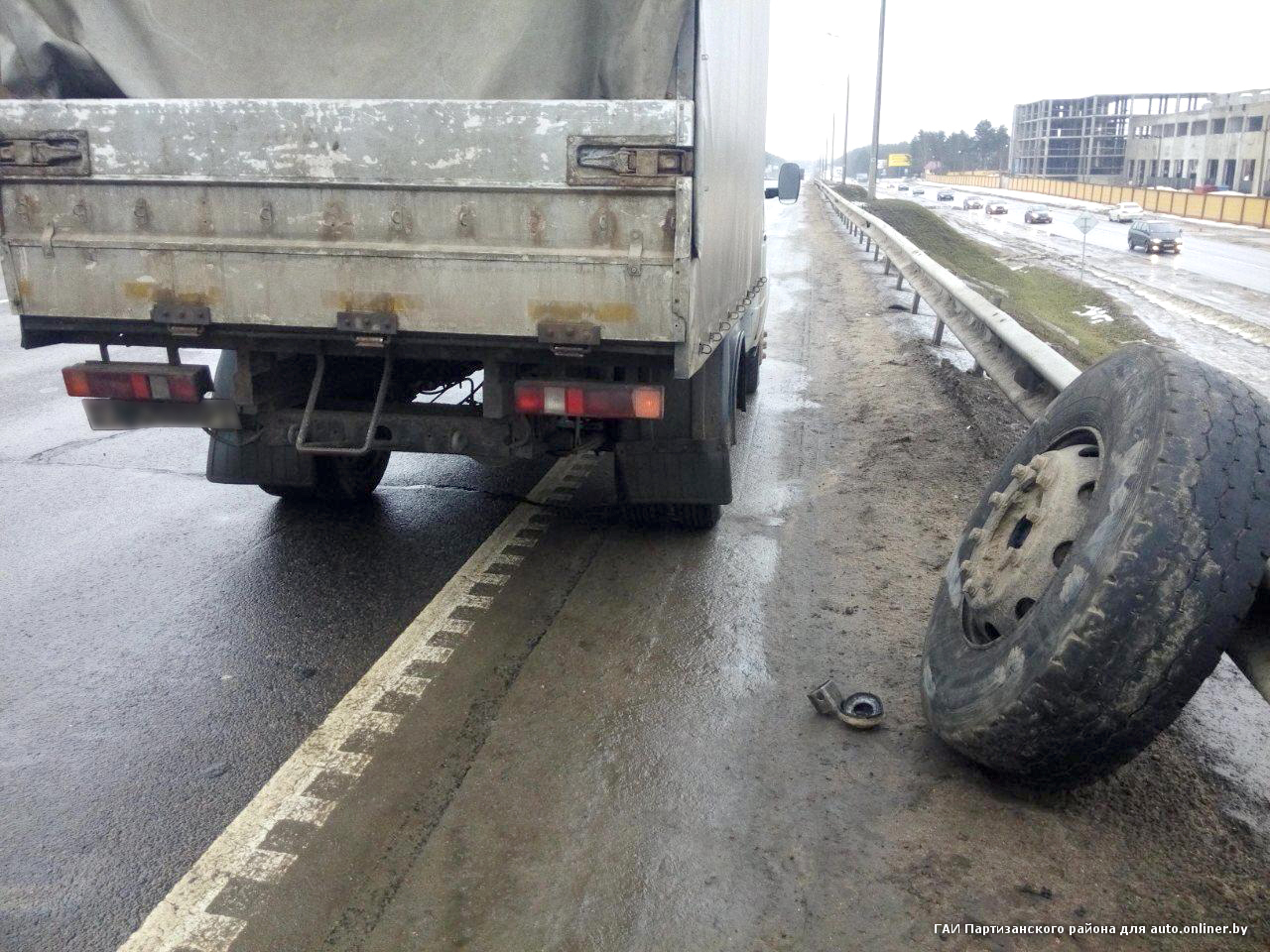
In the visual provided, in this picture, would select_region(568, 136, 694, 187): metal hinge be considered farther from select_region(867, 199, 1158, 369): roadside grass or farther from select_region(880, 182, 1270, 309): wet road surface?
select_region(880, 182, 1270, 309): wet road surface

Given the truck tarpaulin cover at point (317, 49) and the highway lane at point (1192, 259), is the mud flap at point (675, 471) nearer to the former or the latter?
the truck tarpaulin cover at point (317, 49)

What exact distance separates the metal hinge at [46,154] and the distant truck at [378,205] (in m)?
0.01

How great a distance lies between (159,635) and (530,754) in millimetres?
2011

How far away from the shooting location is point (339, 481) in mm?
6309

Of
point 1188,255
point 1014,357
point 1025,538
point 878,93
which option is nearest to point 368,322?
point 1025,538

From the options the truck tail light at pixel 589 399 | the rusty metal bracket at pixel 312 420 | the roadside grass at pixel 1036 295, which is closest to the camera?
the truck tail light at pixel 589 399

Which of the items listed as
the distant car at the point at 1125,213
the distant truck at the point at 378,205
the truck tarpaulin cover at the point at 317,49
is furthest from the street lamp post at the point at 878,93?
the truck tarpaulin cover at the point at 317,49

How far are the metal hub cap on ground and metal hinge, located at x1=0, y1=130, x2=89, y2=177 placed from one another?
154 inches

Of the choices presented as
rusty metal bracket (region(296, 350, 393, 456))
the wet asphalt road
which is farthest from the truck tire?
rusty metal bracket (region(296, 350, 393, 456))

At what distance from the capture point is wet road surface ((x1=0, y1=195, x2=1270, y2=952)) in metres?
2.88

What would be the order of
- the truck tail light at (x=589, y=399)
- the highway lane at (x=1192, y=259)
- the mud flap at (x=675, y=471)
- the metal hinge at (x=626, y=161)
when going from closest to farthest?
the metal hinge at (x=626, y=161) < the truck tail light at (x=589, y=399) < the mud flap at (x=675, y=471) < the highway lane at (x=1192, y=259)

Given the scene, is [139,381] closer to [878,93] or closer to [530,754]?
[530,754]

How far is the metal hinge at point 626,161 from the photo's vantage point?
13.7 ft

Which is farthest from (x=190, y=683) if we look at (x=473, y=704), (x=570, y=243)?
(x=570, y=243)
